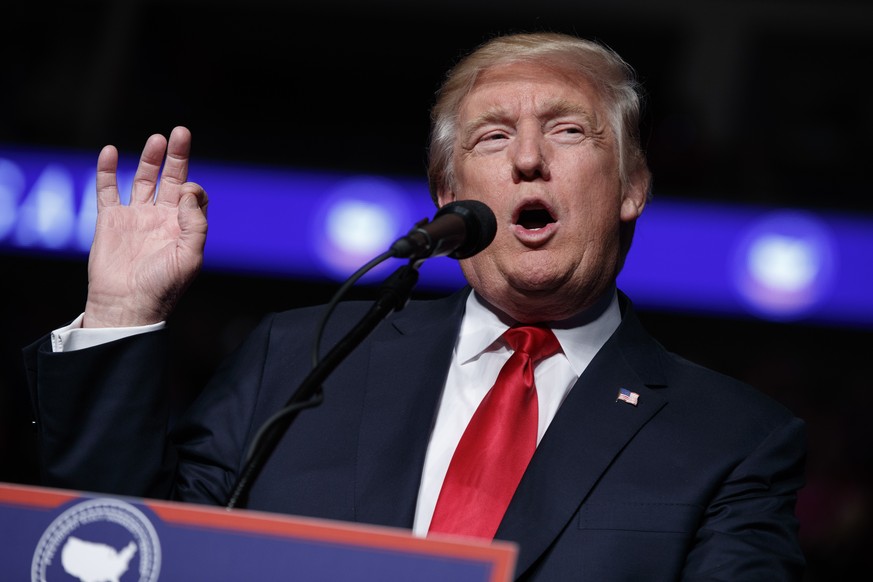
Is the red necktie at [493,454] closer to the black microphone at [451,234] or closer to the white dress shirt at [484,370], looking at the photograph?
the white dress shirt at [484,370]

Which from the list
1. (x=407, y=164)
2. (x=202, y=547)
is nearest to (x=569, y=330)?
(x=202, y=547)

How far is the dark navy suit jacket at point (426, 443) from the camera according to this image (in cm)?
150

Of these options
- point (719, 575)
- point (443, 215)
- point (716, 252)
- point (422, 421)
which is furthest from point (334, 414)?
point (716, 252)

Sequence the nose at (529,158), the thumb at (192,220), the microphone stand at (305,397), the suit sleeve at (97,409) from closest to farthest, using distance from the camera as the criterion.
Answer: the microphone stand at (305,397), the suit sleeve at (97,409), the thumb at (192,220), the nose at (529,158)

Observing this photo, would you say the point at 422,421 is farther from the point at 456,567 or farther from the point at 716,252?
the point at 716,252

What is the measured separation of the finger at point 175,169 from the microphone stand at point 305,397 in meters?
0.52

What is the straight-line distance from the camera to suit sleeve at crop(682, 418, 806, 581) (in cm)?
149

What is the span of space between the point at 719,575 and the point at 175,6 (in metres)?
5.46

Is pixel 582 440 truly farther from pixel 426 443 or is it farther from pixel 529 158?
pixel 529 158

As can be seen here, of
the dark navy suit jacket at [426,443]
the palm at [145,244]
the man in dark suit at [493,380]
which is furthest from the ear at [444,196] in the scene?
the palm at [145,244]

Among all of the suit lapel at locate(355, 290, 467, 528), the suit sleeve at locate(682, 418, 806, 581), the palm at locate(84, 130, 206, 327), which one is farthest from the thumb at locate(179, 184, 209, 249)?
the suit sleeve at locate(682, 418, 806, 581)

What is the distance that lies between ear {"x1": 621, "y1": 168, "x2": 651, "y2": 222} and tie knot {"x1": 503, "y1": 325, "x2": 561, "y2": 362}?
0.84 ft

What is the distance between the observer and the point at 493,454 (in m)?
1.61

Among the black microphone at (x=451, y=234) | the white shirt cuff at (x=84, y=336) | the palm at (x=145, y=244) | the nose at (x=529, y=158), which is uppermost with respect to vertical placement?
the nose at (x=529, y=158)
